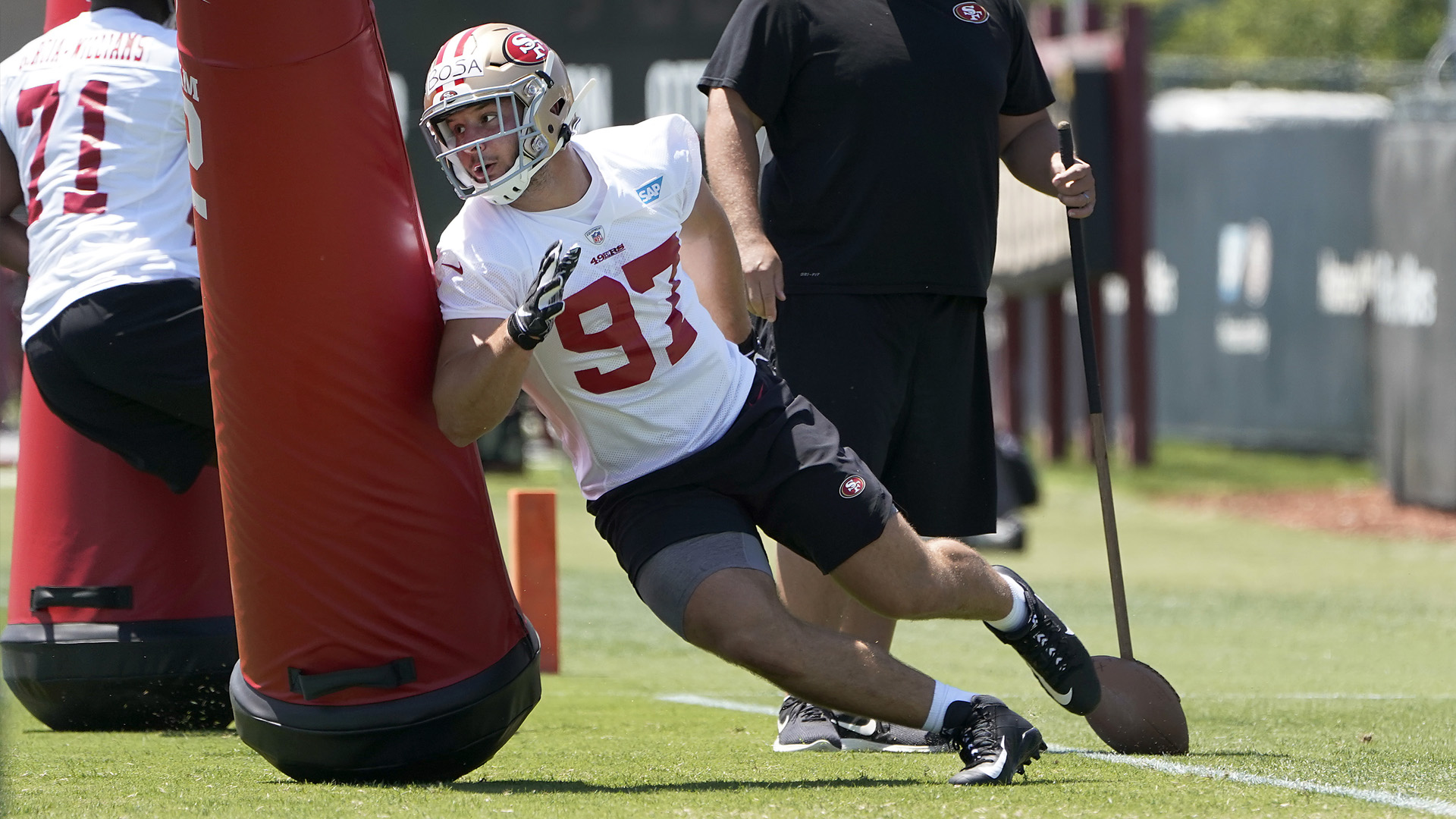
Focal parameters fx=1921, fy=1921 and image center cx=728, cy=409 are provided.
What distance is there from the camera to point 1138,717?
436 centimetres

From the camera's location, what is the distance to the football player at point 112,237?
4.75 metres

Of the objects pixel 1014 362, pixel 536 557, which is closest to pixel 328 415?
pixel 536 557

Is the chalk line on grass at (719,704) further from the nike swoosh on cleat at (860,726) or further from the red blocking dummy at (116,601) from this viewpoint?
the red blocking dummy at (116,601)

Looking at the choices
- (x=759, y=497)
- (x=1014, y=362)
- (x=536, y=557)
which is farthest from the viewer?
(x=1014, y=362)

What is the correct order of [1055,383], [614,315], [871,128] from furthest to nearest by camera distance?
[1055,383]
[871,128]
[614,315]

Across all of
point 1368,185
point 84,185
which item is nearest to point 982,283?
point 84,185

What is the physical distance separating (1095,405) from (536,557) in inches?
90.9

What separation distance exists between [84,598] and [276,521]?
1429mm

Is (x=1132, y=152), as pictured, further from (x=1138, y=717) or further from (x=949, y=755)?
(x=949, y=755)

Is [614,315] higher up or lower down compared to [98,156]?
lower down

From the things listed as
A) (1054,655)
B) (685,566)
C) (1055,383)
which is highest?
(685,566)

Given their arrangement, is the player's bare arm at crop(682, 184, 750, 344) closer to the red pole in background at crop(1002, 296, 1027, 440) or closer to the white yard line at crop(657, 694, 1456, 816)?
the white yard line at crop(657, 694, 1456, 816)

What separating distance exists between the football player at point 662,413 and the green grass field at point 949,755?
0.94 feet

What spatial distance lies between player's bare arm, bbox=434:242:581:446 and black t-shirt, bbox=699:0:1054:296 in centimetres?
113
